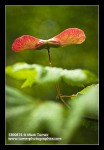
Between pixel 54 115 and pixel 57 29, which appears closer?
pixel 54 115

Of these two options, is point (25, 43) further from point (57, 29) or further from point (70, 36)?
point (57, 29)

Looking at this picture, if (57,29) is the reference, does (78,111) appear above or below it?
below

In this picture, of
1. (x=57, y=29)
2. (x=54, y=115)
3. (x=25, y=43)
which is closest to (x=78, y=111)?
(x=54, y=115)

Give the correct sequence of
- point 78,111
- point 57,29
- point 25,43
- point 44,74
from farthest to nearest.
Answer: point 57,29
point 25,43
point 44,74
point 78,111

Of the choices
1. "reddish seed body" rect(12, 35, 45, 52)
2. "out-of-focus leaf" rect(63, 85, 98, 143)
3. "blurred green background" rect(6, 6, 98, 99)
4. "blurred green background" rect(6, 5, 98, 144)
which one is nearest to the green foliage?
"out-of-focus leaf" rect(63, 85, 98, 143)

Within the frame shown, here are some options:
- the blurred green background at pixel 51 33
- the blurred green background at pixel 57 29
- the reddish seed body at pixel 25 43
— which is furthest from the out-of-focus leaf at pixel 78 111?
the blurred green background at pixel 57 29

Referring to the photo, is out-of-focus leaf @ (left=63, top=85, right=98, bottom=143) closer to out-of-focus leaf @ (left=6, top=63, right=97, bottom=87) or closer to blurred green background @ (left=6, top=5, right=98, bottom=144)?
out-of-focus leaf @ (left=6, top=63, right=97, bottom=87)

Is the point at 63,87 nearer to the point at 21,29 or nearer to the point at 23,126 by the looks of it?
the point at 21,29
